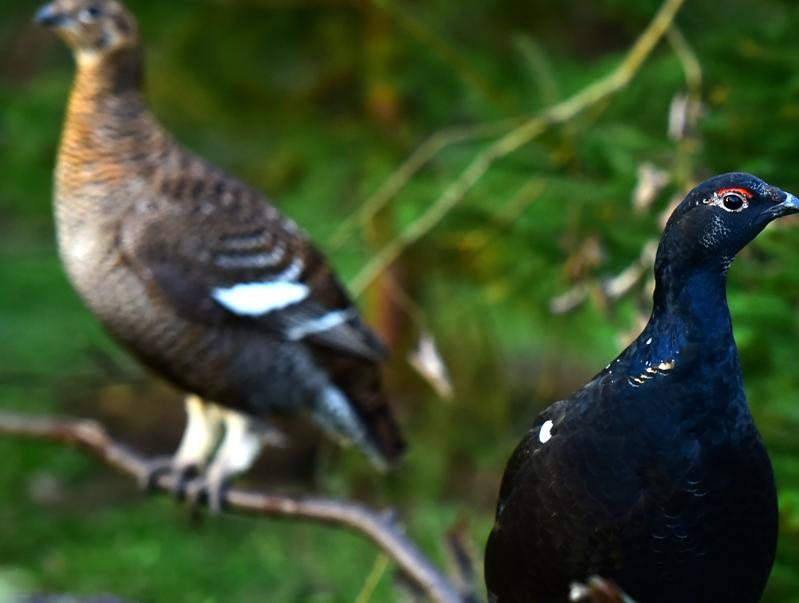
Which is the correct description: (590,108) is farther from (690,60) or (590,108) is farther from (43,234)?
(43,234)

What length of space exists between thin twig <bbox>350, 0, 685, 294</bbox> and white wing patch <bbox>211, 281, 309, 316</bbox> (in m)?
0.45

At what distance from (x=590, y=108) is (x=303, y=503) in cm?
151

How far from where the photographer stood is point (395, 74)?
589 cm

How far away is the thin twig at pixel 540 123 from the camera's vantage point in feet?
13.0

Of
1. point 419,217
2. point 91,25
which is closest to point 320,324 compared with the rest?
point 419,217

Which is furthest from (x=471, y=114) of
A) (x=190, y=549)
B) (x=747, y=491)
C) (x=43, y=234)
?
(x=747, y=491)

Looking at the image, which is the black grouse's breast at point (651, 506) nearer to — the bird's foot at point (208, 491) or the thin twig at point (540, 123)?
the thin twig at point (540, 123)

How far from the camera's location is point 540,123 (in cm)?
394

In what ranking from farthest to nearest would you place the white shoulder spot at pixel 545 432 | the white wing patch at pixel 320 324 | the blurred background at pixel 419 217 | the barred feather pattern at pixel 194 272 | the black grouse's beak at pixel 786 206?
the white wing patch at pixel 320 324, the barred feather pattern at pixel 194 272, the blurred background at pixel 419 217, the white shoulder spot at pixel 545 432, the black grouse's beak at pixel 786 206

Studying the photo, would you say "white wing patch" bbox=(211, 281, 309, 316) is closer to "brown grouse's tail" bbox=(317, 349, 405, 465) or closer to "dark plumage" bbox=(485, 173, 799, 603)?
"brown grouse's tail" bbox=(317, 349, 405, 465)

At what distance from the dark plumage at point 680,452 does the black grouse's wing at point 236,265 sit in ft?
6.70

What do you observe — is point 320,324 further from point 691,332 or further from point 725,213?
point 725,213

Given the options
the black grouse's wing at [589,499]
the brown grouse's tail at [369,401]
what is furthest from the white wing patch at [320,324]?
the black grouse's wing at [589,499]

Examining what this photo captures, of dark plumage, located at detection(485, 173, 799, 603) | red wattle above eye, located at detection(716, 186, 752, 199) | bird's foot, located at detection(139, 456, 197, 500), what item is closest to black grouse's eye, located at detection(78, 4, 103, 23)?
bird's foot, located at detection(139, 456, 197, 500)
